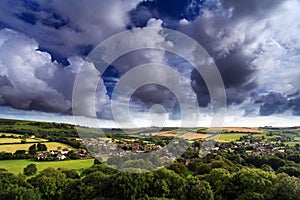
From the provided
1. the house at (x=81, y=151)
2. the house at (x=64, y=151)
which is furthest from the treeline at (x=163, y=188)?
the house at (x=81, y=151)

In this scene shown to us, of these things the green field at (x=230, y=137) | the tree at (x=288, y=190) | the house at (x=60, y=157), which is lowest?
the house at (x=60, y=157)

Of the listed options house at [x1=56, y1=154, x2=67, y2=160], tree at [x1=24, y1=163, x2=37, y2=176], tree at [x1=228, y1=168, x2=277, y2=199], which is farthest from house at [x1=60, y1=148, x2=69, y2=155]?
tree at [x1=228, y1=168, x2=277, y2=199]

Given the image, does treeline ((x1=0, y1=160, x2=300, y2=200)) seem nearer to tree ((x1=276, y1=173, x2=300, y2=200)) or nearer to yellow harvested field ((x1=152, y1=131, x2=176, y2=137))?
tree ((x1=276, y1=173, x2=300, y2=200))

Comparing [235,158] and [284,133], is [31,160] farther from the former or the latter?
[284,133]

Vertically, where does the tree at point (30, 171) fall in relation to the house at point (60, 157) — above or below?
below

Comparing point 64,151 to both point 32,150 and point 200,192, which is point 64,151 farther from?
point 200,192

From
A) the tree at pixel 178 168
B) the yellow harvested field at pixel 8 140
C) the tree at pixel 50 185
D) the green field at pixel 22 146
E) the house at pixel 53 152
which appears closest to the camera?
the tree at pixel 50 185

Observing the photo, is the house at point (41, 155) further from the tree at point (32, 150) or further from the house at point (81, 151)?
the house at point (81, 151)

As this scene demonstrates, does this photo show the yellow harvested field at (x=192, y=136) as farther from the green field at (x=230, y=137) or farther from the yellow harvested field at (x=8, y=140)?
the yellow harvested field at (x=8, y=140)

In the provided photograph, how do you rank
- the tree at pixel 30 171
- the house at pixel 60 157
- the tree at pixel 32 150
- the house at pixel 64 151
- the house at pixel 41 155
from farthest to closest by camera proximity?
the house at pixel 64 151 → the tree at pixel 32 150 → the house at pixel 60 157 → the house at pixel 41 155 → the tree at pixel 30 171

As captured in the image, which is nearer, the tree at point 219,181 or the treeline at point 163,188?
the treeline at point 163,188

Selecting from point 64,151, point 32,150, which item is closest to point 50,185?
point 64,151
